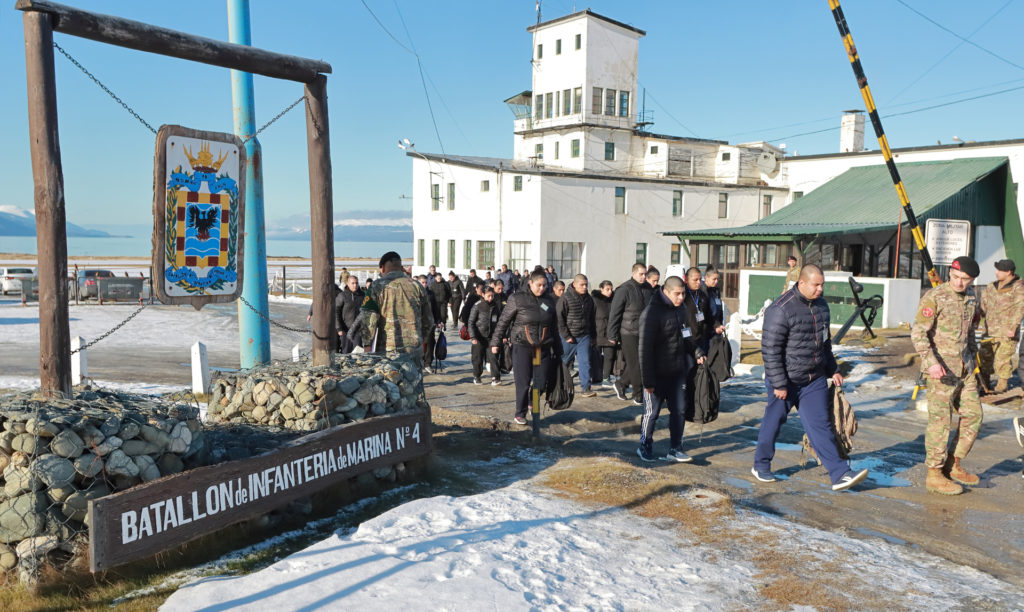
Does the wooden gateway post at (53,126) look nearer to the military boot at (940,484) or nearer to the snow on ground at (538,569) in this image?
the snow on ground at (538,569)

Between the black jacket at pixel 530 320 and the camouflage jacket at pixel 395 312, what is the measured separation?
3.84 ft

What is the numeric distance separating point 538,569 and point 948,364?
439cm

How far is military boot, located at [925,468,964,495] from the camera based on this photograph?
6.79 meters

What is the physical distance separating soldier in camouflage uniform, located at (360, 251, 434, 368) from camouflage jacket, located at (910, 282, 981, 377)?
16.1 ft

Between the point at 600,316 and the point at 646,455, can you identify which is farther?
the point at 600,316

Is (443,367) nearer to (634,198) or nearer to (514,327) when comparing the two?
(514,327)

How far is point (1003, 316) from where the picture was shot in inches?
426

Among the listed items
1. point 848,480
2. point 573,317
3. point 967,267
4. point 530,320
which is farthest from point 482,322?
point 967,267

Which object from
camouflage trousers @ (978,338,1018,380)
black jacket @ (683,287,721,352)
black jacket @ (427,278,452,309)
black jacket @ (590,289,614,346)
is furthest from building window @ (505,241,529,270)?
black jacket @ (683,287,721,352)

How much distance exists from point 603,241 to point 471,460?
3177 cm

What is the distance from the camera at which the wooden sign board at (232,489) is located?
4.36 meters

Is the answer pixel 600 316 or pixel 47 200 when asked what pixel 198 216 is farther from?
pixel 600 316

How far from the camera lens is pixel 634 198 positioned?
130 ft

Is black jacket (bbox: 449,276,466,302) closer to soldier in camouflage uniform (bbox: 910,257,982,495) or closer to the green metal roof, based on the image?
the green metal roof
